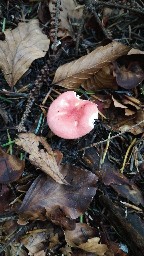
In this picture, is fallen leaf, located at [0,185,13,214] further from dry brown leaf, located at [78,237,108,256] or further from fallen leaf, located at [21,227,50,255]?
dry brown leaf, located at [78,237,108,256]

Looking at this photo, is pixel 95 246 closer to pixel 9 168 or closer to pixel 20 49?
pixel 9 168

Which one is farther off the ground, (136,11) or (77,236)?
(136,11)

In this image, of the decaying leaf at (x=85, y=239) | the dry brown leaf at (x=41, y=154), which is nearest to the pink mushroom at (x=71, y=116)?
the dry brown leaf at (x=41, y=154)

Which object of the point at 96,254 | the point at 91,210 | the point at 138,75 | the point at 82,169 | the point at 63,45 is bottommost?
the point at 96,254

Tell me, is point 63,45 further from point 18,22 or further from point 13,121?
point 13,121

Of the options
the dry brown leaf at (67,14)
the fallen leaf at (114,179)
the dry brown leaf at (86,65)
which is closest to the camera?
the fallen leaf at (114,179)

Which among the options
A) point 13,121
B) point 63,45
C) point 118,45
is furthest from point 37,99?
point 118,45

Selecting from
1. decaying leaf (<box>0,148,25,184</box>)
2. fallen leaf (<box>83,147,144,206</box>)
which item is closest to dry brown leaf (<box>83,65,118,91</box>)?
fallen leaf (<box>83,147,144,206</box>)

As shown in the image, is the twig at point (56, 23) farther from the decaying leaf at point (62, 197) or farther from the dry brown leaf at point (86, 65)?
the decaying leaf at point (62, 197)
